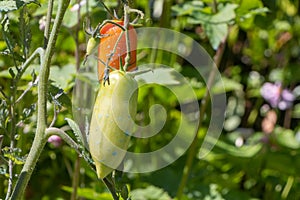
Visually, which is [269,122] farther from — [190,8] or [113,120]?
[113,120]

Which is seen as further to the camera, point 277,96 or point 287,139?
point 277,96

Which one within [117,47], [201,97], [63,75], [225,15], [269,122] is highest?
[117,47]

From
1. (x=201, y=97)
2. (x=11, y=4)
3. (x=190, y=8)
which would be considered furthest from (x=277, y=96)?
(x=11, y=4)

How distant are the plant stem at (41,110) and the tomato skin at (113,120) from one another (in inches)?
2.4

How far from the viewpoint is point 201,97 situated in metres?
1.84

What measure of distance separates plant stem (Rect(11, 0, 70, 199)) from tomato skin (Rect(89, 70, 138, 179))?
6 cm

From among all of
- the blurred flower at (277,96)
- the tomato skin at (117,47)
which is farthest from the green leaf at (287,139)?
the tomato skin at (117,47)

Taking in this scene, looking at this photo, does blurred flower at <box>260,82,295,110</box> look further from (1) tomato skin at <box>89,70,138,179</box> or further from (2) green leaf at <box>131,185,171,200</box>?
(1) tomato skin at <box>89,70,138,179</box>

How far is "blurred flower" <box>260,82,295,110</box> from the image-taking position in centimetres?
216

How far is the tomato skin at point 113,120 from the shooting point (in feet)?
2.21

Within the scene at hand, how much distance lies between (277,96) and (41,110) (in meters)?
1.59

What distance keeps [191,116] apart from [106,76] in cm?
125

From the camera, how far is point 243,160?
1740mm

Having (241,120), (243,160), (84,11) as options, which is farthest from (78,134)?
(241,120)
